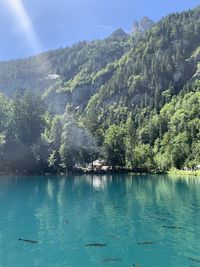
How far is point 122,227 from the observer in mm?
45219

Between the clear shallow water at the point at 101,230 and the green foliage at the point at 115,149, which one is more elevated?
the green foliage at the point at 115,149

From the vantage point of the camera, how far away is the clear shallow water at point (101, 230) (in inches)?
1296

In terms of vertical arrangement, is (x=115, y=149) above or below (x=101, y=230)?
above

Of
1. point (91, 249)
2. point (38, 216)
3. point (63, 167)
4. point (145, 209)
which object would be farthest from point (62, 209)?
point (63, 167)

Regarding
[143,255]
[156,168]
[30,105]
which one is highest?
[30,105]

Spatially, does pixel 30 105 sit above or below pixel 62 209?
above

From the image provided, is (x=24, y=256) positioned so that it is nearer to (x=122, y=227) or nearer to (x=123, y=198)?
(x=122, y=227)

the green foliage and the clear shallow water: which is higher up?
the green foliage

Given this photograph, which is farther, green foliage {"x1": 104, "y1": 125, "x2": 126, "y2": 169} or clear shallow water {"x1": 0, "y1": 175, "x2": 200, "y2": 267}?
green foliage {"x1": 104, "y1": 125, "x2": 126, "y2": 169}

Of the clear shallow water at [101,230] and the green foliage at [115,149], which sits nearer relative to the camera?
the clear shallow water at [101,230]

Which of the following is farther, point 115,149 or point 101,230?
point 115,149

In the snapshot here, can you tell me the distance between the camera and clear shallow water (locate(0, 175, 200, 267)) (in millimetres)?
32906

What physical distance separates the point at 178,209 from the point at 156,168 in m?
98.3

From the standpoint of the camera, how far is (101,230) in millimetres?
43844
